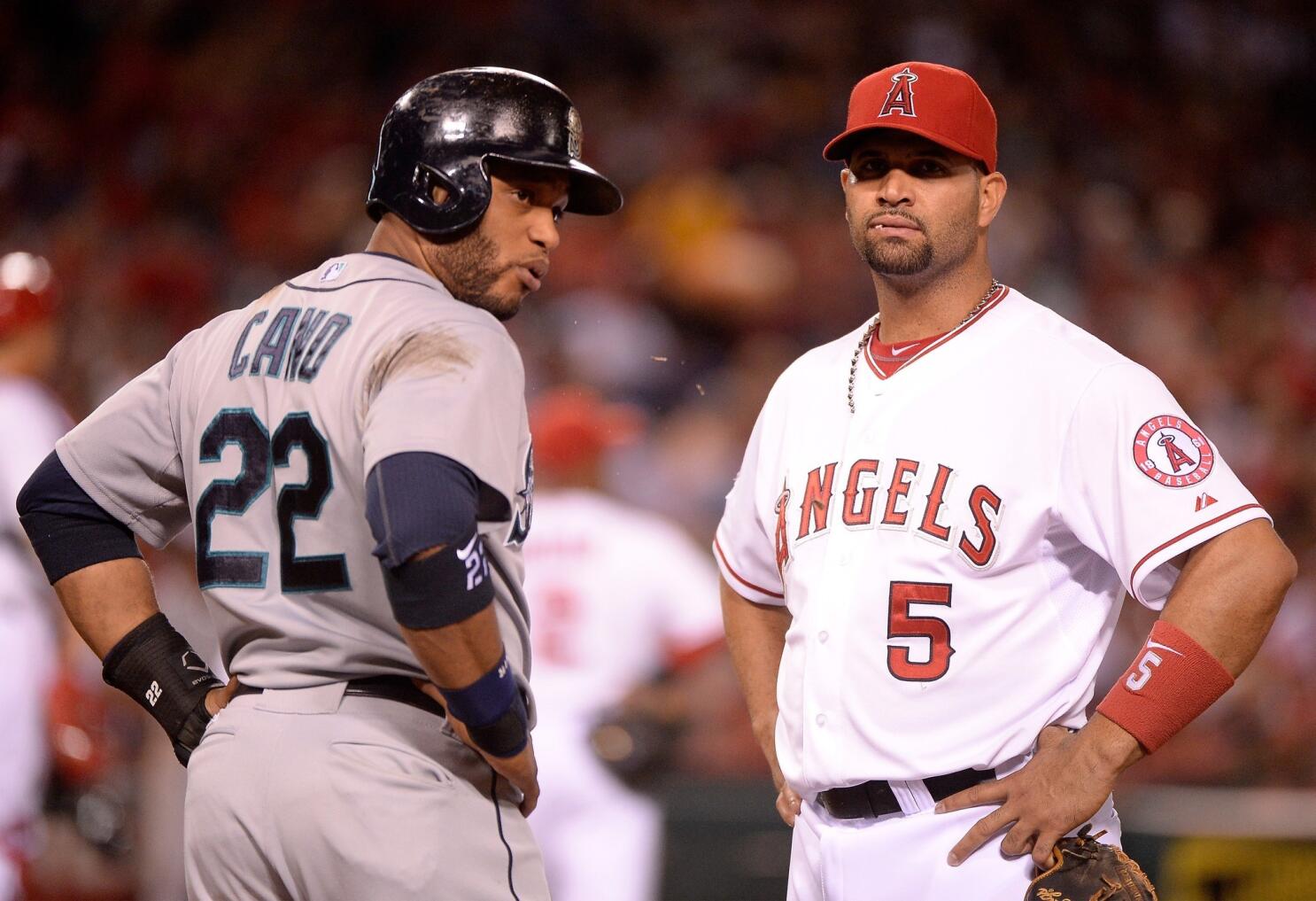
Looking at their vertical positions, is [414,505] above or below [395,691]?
above

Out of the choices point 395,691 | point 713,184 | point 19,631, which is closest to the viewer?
point 395,691

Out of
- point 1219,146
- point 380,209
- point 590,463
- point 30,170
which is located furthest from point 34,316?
point 1219,146

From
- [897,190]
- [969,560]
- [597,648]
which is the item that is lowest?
[597,648]

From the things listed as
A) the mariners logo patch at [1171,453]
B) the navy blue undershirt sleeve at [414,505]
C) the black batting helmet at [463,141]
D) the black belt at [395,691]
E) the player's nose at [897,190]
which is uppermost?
the player's nose at [897,190]

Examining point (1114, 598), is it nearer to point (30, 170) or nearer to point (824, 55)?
point (824, 55)

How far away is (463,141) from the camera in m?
2.65

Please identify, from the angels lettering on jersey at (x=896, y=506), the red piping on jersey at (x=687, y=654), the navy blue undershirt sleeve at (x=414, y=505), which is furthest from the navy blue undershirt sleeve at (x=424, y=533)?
the red piping on jersey at (x=687, y=654)

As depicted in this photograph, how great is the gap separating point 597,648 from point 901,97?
3.18 m

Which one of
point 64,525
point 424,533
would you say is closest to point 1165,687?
point 424,533

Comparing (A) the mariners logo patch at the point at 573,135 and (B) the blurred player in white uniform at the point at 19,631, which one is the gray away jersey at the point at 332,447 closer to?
(A) the mariners logo patch at the point at 573,135

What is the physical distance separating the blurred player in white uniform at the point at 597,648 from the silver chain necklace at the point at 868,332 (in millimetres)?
2534

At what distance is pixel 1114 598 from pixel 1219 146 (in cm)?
847

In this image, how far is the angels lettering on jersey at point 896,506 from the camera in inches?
107

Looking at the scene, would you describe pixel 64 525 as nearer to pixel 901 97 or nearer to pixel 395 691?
pixel 395 691
